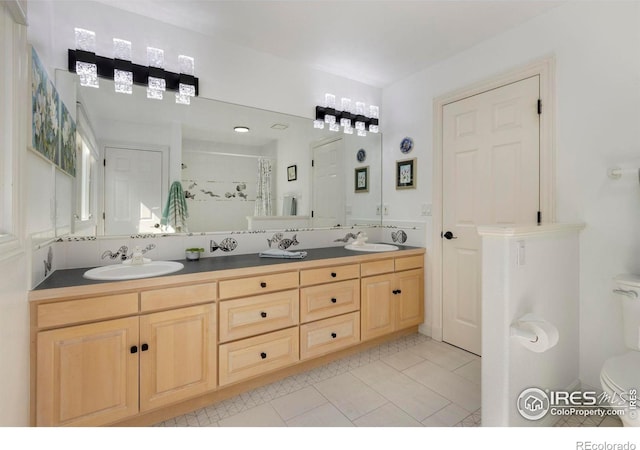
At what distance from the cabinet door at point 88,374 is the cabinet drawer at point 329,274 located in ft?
3.37

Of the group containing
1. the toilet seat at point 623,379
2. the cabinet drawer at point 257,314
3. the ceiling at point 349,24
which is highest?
the ceiling at point 349,24

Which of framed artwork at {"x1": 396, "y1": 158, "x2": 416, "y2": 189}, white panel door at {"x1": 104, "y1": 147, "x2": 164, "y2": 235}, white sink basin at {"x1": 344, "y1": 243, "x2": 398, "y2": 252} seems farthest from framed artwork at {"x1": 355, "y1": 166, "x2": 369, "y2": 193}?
white panel door at {"x1": 104, "y1": 147, "x2": 164, "y2": 235}

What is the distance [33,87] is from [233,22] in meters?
1.32

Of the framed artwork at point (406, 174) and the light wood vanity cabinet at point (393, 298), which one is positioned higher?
the framed artwork at point (406, 174)

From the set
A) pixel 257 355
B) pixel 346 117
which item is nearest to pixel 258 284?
pixel 257 355

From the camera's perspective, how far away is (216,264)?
78.0 inches

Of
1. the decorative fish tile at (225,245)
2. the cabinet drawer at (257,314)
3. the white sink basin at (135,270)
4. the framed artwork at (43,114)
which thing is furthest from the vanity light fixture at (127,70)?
the cabinet drawer at (257,314)

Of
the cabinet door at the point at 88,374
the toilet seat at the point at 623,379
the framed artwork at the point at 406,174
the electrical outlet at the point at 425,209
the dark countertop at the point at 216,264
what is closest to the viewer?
the toilet seat at the point at 623,379

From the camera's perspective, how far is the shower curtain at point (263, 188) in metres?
2.50

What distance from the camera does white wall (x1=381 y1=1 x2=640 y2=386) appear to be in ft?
5.60

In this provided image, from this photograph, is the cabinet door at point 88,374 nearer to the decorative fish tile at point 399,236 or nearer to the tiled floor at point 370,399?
the tiled floor at point 370,399

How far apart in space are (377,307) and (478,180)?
1.31 metres

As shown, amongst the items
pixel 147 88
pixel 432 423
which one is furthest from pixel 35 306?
pixel 432 423

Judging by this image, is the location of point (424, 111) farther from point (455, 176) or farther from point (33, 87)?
point (33, 87)
